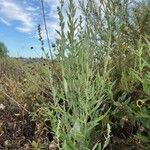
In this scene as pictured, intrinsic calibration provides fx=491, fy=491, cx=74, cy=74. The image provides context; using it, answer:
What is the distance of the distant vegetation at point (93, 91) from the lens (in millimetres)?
2295

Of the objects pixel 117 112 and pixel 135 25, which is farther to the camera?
pixel 135 25

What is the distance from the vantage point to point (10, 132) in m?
4.61

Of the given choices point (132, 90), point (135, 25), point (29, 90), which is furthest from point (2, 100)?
point (132, 90)

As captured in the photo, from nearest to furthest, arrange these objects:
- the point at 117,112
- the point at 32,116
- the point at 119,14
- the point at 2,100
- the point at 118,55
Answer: the point at 119,14 → the point at 117,112 → the point at 118,55 → the point at 32,116 → the point at 2,100

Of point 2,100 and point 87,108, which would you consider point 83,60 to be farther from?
point 2,100

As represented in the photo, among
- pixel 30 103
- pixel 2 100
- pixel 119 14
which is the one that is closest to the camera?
pixel 119 14

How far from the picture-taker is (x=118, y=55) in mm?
4051

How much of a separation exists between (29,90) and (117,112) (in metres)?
1.77

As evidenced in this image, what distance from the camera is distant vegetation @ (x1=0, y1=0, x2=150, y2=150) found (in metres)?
2.29

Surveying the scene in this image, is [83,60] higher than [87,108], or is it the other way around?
[83,60]

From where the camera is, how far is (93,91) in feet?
7.46

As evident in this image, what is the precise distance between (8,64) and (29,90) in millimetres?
6196

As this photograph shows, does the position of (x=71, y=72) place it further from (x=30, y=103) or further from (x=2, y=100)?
(x=2, y=100)

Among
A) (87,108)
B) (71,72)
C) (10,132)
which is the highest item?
(71,72)
